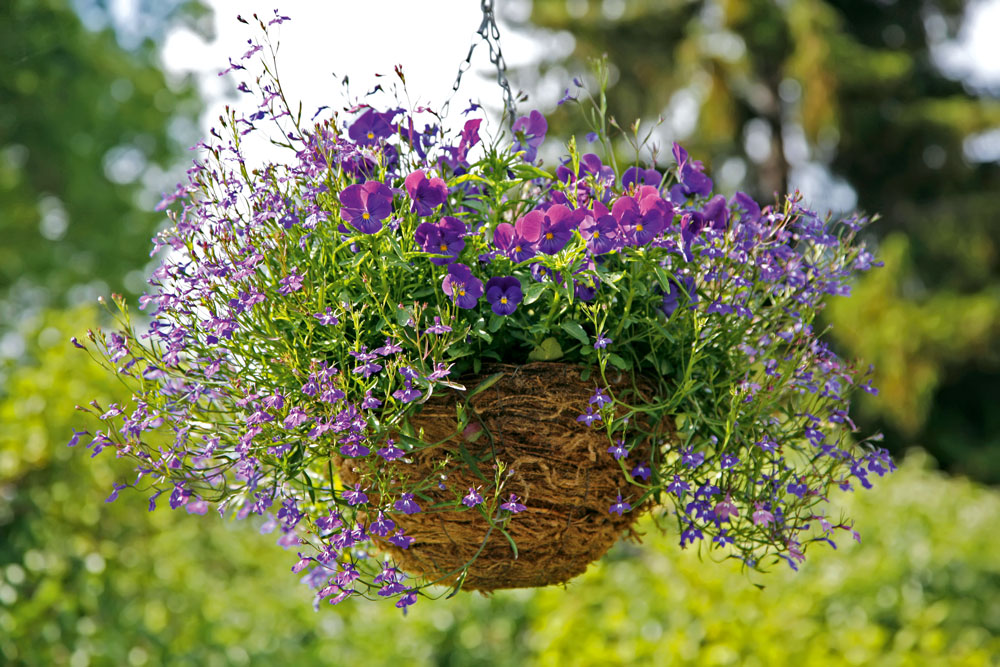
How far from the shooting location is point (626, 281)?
4.29 feet

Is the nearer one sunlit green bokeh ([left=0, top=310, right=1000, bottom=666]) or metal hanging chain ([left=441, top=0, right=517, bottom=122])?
metal hanging chain ([left=441, top=0, right=517, bottom=122])

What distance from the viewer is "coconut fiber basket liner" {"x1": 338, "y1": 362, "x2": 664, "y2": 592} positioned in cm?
126

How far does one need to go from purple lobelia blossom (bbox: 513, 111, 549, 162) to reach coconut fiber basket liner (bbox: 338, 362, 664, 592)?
374mm

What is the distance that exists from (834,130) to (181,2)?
29.1 ft

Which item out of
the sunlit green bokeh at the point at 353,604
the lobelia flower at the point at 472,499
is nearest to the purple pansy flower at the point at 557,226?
the lobelia flower at the point at 472,499

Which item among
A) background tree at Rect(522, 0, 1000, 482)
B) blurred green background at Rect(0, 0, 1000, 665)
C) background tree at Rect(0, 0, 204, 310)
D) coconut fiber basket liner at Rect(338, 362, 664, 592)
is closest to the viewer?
coconut fiber basket liner at Rect(338, 362, 664, 592)

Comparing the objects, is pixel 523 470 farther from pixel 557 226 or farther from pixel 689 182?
pixel 689 182

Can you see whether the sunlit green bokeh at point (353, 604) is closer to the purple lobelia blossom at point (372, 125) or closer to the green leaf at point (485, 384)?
the green leaf at point (485, 384)

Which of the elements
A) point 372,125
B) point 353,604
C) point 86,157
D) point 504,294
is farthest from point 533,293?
point 86,157

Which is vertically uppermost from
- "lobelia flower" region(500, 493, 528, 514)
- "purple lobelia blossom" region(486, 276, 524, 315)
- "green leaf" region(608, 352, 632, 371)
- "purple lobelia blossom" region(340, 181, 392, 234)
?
"purple lobelia blossom" region(340, 181, 392, 234)

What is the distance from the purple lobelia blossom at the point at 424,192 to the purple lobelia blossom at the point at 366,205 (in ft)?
0.10

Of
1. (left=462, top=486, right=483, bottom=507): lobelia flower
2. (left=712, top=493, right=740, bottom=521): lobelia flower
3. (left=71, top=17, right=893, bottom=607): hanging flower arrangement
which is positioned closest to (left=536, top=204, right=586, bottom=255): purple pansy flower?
(left=71, top=17, right=893, bottom=607): hanging flower arrangement

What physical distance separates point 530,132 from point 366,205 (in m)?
0.38

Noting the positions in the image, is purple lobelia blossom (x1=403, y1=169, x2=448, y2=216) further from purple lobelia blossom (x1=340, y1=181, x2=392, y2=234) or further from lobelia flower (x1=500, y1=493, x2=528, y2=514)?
lobelia flower (x1=500, y1=493, x2=528, y2=514)
